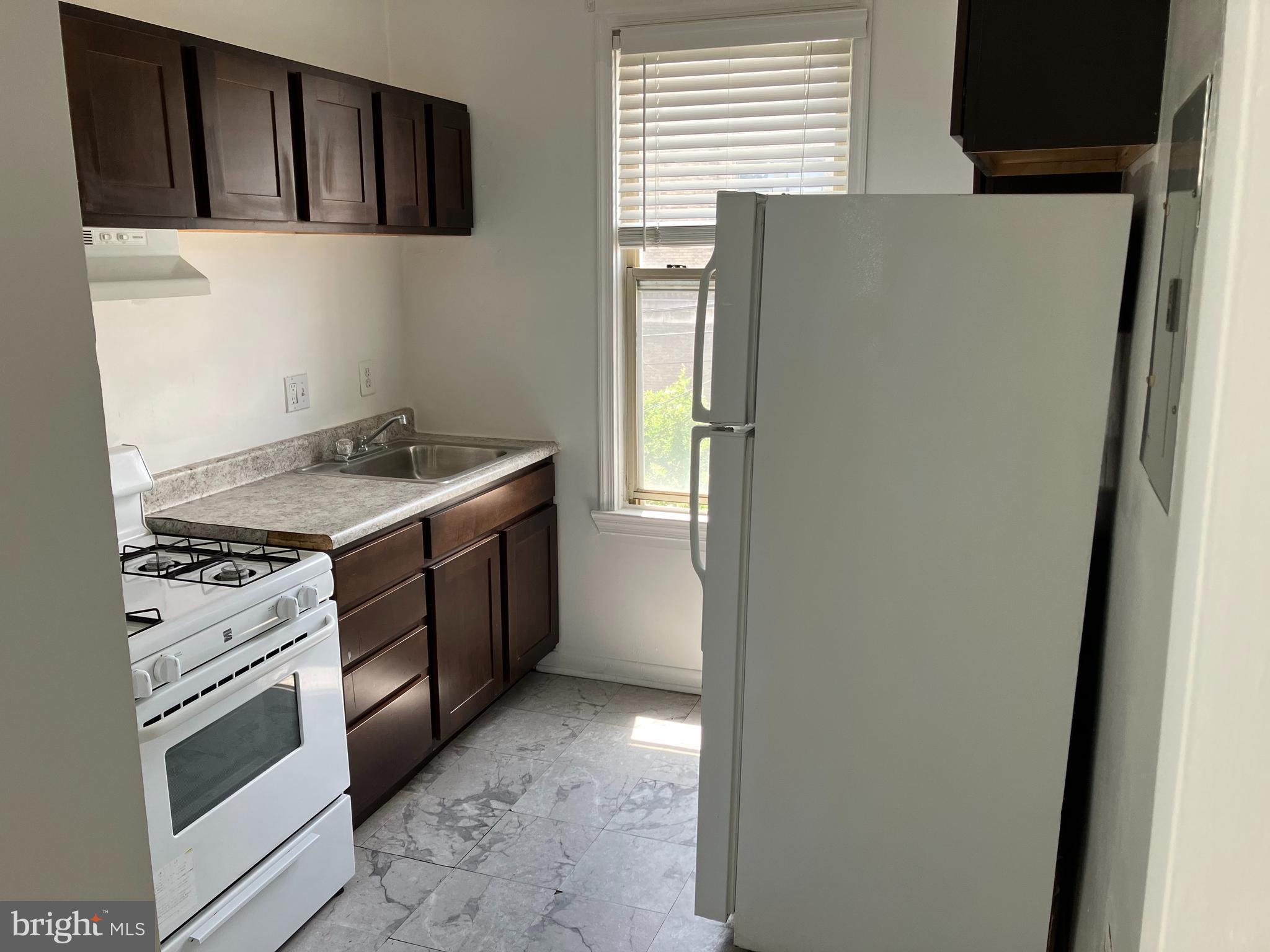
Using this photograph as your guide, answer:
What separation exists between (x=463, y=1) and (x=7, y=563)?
3.29 metres

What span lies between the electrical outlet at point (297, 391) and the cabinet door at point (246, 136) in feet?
2.26

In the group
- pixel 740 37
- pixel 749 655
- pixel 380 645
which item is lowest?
pixel 380 645

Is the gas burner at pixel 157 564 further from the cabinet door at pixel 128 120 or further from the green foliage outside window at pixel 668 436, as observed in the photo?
the green foliage outside window at pixel 668 436

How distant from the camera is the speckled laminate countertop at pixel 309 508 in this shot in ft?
7.95

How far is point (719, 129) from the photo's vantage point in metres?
3.26

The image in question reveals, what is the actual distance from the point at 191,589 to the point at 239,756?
380 millimetres

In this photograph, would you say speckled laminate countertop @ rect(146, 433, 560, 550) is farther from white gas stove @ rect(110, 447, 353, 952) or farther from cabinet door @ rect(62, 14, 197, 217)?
cabinet door @ rect(62, 14, 197, 217)

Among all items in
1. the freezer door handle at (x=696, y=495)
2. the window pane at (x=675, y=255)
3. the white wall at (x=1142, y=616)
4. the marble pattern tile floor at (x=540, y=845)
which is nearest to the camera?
the white wall at (x=1142, y=616)

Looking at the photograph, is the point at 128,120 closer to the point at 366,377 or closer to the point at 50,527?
the point at 366,377

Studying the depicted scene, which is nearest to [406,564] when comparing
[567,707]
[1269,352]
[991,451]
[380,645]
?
[380,645]

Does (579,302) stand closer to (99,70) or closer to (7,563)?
(99,70)

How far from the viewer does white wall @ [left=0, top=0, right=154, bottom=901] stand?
63 cm

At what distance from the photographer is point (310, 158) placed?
270 centimetres

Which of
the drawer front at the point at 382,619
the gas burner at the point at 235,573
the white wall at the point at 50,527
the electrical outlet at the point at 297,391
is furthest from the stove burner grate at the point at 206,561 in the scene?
the white wall at the point at 50,527
